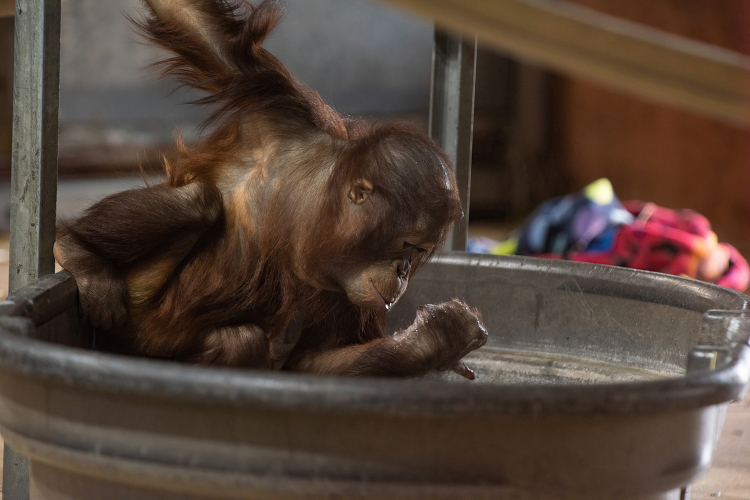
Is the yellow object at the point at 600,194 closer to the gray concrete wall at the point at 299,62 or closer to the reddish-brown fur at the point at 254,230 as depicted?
the gray concrete wall at the point at 299,62

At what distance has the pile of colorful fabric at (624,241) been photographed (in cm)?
249

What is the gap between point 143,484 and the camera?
27.2 inches

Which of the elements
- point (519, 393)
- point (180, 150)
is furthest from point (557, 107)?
point (519, 393)

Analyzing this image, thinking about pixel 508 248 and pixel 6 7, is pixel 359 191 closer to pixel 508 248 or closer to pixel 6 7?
pixel 6 7

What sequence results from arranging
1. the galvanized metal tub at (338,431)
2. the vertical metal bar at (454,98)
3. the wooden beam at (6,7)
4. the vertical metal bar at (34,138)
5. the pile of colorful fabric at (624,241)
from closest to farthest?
the galvanized metal tub at (338,431)
the vertical metal bar at (34,138)
the wooden beam at (6,7)
the vertical metal bar at (454,98)
the pile of colorful fabric at (624,241)

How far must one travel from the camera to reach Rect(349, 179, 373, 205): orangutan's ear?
90cm

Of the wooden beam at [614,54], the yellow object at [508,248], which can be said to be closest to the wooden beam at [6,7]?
the wooden beam at [614,54]

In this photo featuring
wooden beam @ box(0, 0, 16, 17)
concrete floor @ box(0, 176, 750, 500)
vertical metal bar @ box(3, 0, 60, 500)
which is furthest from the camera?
concrete floor @ box(0, 176, 750, 500)

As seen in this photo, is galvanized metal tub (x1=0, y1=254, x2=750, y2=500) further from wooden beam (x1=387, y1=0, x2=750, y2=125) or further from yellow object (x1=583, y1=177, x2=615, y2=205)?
yellow object (x1=583, y1=177, x2=615, y2=205)

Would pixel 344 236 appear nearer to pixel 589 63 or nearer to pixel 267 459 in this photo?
pixel 267 459

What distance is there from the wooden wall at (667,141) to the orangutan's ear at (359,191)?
3021 mm

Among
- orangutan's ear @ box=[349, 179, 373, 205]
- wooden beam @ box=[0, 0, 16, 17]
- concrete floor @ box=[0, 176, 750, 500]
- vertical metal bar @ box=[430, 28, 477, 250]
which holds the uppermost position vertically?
wooden beam @ box=[0, 0, 16, 17]

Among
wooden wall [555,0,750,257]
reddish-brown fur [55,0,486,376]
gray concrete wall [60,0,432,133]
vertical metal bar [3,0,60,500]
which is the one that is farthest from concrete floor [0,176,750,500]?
wooden wall [555,0,750,257]

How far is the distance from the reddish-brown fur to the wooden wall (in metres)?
2.94
